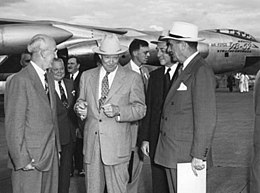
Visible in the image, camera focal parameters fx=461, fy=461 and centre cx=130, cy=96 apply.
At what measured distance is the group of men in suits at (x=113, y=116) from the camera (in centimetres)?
360

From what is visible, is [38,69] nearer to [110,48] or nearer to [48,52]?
[48,52]

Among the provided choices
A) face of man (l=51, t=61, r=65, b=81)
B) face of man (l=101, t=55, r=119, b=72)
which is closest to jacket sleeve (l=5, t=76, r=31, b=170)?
face of man (l=101, t=55, r=119, b=72)

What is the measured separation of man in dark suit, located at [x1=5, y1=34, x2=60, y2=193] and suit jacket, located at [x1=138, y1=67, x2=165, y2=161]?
43.5 inches

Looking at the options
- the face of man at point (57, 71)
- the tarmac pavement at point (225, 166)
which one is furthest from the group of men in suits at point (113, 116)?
the tarmac pavement at point (225, 166)

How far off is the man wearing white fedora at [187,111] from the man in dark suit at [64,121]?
1.23m

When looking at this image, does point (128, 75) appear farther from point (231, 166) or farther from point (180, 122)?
point (231, 166)

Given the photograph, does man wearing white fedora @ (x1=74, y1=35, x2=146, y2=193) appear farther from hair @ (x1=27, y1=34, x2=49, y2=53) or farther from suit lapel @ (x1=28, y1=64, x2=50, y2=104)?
hair @ (x1=27, y1=34, x2=49, y2=53)

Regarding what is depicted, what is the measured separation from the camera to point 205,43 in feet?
69.9

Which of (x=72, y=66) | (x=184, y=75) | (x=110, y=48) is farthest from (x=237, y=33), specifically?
(x=184, y=75)

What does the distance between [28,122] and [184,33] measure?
1512 mm

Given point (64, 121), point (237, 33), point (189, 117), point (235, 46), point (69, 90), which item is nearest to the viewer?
point (189, 117)

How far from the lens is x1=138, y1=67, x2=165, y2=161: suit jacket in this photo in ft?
15.0

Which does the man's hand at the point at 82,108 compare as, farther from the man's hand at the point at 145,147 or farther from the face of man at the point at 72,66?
the face of man at the point at 72,66

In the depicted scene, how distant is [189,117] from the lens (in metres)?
3.87
